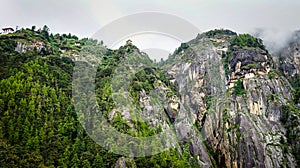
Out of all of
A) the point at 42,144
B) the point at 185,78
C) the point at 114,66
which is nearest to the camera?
the point at 42,144

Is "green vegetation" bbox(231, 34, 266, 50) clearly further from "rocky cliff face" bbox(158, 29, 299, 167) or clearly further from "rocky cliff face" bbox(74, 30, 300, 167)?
"rocky cliff face" bbox(158, 29, 299, 167)

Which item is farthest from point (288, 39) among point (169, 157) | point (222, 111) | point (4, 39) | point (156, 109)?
point (4, 39)

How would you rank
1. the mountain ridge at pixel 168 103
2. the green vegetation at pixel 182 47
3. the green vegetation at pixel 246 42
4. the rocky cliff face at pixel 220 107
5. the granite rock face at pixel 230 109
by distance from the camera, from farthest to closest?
the green vegetation at pixel 182 47
the green vegetation at pixel 246 42
the granite rock face at pixel 230 109
the rocky cliff face at pixel 220 107
the mountain ridge at pixel 168 103

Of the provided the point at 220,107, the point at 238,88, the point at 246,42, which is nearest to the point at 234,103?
the point at 220,107

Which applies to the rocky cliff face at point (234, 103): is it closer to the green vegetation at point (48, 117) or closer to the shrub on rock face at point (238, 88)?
the shrub on rock face at point (238, 88)

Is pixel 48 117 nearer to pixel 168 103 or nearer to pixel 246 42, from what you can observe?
pixel 168 103

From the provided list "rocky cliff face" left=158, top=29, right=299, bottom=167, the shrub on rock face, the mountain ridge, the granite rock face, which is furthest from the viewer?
the shrub on rock face

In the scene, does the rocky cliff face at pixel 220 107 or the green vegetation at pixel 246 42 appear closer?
the rocky cliff face at pixel 220 107

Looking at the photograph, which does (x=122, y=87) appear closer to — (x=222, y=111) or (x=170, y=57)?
(x=222, y=111)

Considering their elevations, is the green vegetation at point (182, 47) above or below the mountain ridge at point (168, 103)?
above

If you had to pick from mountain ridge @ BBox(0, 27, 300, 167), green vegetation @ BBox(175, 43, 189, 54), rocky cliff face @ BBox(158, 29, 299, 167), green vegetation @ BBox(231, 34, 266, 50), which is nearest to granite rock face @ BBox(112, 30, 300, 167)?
rocky cliff face @ BBox(158, 29, 299, 167)

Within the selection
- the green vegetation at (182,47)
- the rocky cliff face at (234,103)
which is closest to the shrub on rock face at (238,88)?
the rocky cliff face at (234,103)
